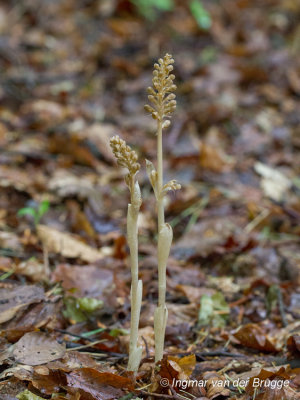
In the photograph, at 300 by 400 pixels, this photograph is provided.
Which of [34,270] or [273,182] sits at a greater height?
[273,182]

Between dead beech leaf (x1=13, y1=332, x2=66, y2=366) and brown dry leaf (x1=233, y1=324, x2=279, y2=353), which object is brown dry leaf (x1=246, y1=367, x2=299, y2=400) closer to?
brown dry leaf (x1=233, y1=324, x2=279, y2=353)

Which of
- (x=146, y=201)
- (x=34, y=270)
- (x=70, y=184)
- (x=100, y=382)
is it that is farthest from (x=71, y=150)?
(x=100, y=382)

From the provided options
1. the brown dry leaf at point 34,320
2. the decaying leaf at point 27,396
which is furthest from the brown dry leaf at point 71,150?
the decaying leaf at point 27,396

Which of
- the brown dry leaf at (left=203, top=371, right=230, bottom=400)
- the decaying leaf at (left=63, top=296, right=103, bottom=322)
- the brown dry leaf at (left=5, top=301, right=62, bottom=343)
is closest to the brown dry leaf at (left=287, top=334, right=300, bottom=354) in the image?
the brown dry leaf at (left=203, top=371, right=230, bottom=400)

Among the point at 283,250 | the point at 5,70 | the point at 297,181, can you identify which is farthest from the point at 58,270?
the point at 5,70

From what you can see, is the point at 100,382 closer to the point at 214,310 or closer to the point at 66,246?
the point at 214,310

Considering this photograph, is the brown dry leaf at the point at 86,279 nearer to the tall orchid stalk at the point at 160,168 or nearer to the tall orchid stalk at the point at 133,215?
the tall orchid stalk at the point at 133,215
